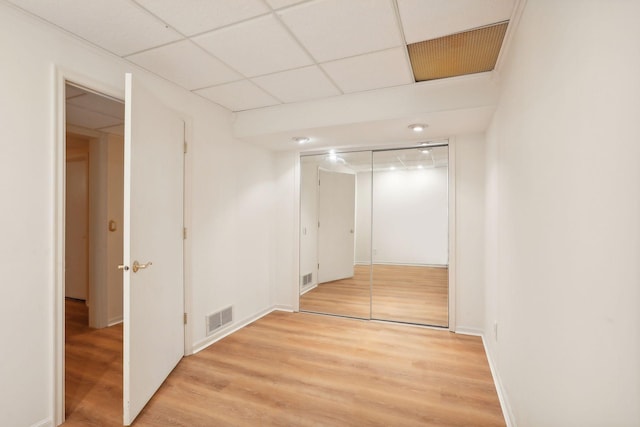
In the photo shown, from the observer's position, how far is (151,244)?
85.4 inches

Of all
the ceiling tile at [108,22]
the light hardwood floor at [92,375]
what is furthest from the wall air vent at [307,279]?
the ceiling tile at [108,22]

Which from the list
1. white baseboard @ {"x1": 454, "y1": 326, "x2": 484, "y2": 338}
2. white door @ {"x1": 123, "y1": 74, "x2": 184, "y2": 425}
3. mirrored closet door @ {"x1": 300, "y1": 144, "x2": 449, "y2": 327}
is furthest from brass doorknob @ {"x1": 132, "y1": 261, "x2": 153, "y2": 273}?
white baseboard @ {"x1": 454, "y1": 326, "x2": 484, "y2": 338}

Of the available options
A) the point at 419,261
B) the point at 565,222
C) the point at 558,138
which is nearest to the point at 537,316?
the point at 565,222

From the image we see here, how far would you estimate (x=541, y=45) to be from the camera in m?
1.30

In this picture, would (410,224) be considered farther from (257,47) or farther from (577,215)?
(577,215)

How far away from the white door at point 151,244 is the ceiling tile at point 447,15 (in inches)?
68.4

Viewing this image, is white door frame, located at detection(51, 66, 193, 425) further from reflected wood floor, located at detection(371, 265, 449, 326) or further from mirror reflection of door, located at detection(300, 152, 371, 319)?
reflected wood floor, located at detection(371, 265, 449, 326)

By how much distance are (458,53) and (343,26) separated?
93 cm

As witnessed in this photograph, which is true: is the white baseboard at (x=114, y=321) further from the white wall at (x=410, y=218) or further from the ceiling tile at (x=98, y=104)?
the white wall at (x=410, y=218)

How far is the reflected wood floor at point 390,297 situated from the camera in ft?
13.0

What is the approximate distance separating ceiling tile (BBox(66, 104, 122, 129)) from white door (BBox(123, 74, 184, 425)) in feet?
3.85

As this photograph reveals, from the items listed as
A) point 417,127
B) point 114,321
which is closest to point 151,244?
point 114,321

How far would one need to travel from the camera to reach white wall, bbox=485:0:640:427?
699 millimetres

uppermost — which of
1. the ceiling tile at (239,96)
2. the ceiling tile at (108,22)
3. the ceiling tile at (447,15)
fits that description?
the ceiling tile at (239,96)
